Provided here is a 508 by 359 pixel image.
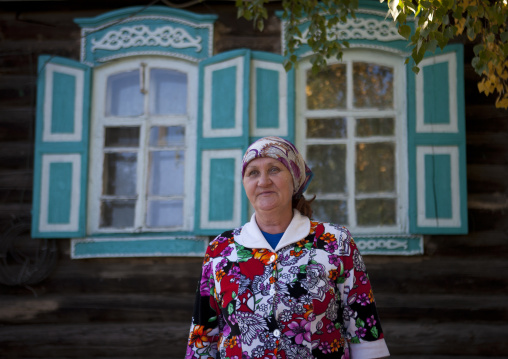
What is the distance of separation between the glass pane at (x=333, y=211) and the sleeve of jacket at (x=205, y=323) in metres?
2.06

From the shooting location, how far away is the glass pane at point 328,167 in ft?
13.0

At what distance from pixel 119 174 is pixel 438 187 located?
2500mm

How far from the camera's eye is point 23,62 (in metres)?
4.17

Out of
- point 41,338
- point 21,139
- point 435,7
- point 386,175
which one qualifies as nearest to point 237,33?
point 386,175

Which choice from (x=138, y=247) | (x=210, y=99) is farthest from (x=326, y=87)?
(x=138, y=247)

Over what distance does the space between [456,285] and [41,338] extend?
3.20 meters

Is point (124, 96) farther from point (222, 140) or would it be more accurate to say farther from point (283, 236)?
point (283, 236)

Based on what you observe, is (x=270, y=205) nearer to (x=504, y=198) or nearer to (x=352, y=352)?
(x=352, y=352)

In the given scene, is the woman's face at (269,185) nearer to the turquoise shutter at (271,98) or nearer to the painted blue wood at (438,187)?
the turquoise shutter at (271,98)

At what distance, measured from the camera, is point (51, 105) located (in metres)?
4.07

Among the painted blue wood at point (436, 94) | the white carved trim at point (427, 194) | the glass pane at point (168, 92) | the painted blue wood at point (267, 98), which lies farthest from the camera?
the glass pane at point (168, 92)

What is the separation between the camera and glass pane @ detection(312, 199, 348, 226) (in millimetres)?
3916

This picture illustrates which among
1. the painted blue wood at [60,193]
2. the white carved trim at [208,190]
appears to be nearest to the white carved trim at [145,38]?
the white carved trim at [208,190]

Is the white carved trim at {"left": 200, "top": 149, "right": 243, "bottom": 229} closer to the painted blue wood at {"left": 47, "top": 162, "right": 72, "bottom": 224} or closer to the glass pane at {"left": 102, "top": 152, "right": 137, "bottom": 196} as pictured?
the glass pane at {"left": 102, "top": 152, "right": 137, "bottom": 196}
